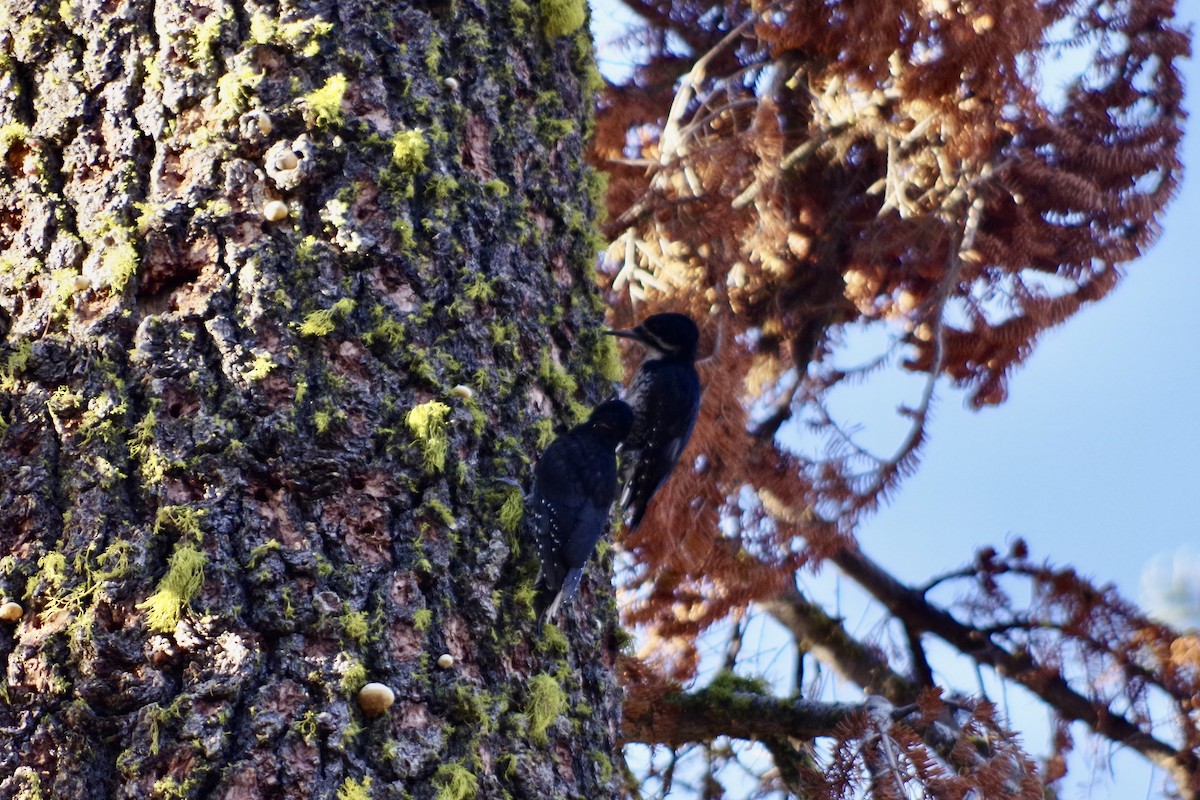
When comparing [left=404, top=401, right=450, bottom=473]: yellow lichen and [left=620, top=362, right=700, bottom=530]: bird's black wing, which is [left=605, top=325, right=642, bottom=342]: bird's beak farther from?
[left=404, top=401, right=450, bottom=473]: yellow lichen

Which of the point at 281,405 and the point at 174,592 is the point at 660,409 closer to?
the point at 281,405

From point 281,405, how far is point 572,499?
70cm

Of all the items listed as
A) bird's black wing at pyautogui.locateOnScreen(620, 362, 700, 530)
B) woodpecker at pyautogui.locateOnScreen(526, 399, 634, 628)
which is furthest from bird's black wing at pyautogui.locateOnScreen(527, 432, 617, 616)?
bird's black wing at pyautogui.locateOnScreen(620, 362, 700, 530)

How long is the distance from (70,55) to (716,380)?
7.07 feet

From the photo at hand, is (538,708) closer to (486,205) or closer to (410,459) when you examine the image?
(410,459)

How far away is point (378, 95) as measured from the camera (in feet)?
7.52

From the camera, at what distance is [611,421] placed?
2.85 metres

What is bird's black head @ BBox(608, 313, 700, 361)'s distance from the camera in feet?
12.2

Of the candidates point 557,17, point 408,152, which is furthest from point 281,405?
point 557,17

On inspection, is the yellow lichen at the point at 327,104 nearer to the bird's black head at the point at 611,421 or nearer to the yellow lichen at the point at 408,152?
the yellow lichen at the point at 408,152

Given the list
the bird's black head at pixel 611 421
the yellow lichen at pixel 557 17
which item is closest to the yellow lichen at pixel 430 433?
the bird's black head at pixel 611 421

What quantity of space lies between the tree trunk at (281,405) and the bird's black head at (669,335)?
1.17 m

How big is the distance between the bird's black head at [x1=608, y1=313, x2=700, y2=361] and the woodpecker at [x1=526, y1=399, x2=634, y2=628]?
81cm

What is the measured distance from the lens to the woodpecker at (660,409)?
3.67 metres
